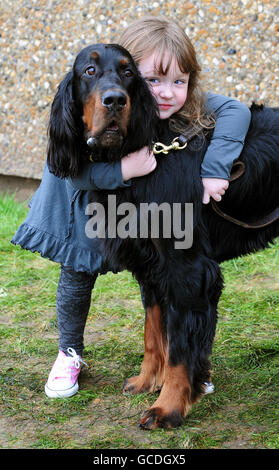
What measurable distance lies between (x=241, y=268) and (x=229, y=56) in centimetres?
171

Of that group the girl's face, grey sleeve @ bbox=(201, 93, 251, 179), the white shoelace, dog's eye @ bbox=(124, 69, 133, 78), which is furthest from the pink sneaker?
dog's eye @ bbox=(124, 69, 133, 78)

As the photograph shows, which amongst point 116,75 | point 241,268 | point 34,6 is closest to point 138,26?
point 116,75

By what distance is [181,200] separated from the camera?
88.3 inches

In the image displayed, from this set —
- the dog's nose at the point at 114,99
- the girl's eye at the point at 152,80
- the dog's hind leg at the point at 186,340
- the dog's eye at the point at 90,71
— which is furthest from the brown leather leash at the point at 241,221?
the dog's eye at the point at 90,71

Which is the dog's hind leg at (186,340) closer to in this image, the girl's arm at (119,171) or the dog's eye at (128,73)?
the girl's arm at (119,171)

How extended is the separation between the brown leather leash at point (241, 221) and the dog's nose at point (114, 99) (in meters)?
0.57

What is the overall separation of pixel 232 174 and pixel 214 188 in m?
0.14

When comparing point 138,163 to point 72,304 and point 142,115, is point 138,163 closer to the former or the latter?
point 142,115

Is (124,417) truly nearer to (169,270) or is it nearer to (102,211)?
(169,270)

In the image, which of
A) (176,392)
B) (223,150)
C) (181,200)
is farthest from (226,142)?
(176,392)

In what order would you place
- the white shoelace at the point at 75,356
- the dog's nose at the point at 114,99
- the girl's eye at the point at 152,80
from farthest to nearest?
the white shoelace at the point at 75,356 → the girl's eye at the point at 152,80 → the dog's nose at the point at 114,99

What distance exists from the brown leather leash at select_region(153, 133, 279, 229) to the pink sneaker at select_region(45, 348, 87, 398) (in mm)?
971

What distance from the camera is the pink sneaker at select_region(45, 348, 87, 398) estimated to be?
2.57 m

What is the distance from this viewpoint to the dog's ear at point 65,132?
7.06ft
